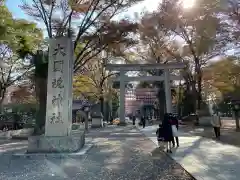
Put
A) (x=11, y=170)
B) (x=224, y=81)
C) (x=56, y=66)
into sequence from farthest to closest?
(x=224, y=81) → (x=56, y=66) → (x=11, y=170)

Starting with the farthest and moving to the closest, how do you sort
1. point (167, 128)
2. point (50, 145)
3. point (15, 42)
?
point (15, 42)
point (167, 128)
point (50, 145)

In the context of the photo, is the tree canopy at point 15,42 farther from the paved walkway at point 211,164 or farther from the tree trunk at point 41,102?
the paved walkway at point 211,164

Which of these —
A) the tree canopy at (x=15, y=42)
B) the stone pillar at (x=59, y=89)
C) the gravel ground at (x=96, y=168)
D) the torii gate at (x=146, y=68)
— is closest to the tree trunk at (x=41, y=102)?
the tree canopy at (x=15, y=42)

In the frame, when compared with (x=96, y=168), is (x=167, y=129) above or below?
above

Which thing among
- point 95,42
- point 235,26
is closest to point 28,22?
point 95,42

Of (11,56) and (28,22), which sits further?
(11,56)

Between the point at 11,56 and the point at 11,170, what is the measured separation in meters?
18.2

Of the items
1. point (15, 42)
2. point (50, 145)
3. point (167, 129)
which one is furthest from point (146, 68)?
point (50, 145)

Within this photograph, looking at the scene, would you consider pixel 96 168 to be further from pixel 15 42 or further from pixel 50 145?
pixel 15 42

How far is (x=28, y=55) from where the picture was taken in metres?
18.8

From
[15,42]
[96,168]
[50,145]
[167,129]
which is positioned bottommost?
[96,168]

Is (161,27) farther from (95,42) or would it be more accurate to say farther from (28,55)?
(28,55)

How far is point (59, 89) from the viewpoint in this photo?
10.9m

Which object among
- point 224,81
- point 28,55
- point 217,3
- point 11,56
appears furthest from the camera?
point 224,81
